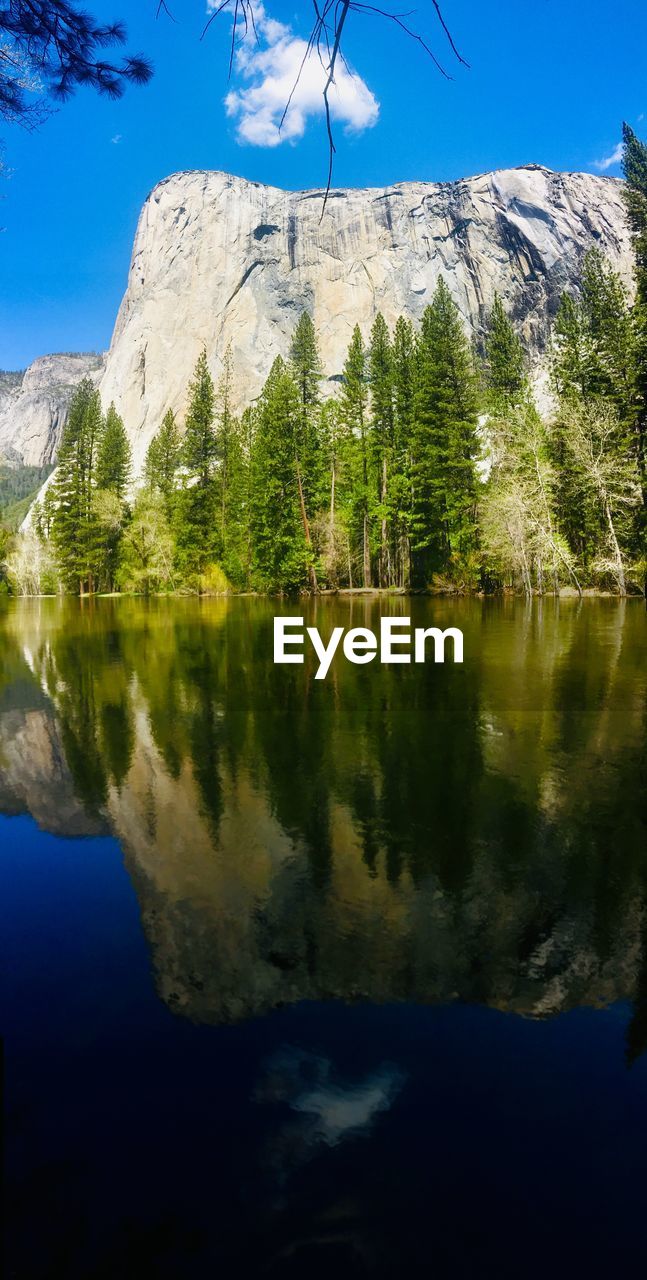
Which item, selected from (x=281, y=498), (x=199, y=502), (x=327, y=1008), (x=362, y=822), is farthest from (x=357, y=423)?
(x=327, y=1008)

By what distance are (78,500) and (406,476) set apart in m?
30.6

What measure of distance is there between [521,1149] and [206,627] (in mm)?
20468

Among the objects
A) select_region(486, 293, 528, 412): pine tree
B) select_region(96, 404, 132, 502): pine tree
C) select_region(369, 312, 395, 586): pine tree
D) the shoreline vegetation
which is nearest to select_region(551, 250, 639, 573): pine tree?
the shoreline vegetation

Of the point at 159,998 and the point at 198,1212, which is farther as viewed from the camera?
the point at 159,998

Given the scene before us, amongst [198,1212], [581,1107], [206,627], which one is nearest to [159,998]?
[198,1212]

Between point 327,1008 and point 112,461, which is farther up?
point 112,461

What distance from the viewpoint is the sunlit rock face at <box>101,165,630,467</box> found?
103312 millimetres

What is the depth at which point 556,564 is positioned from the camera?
3344 cm

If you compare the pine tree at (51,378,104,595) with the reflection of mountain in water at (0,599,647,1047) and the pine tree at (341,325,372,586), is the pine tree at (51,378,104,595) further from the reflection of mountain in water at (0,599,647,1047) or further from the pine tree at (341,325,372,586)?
the reflection of mountain in water at (0,599,647,1047)

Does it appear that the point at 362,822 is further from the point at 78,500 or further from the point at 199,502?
the point at 78,500

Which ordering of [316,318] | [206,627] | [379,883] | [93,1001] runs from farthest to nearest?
[316,318], [206,627], [379,883], [93,1001]

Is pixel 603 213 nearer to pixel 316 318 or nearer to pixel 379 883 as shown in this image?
pixel 316 318

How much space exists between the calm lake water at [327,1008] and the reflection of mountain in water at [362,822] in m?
0.02

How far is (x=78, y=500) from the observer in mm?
58125
